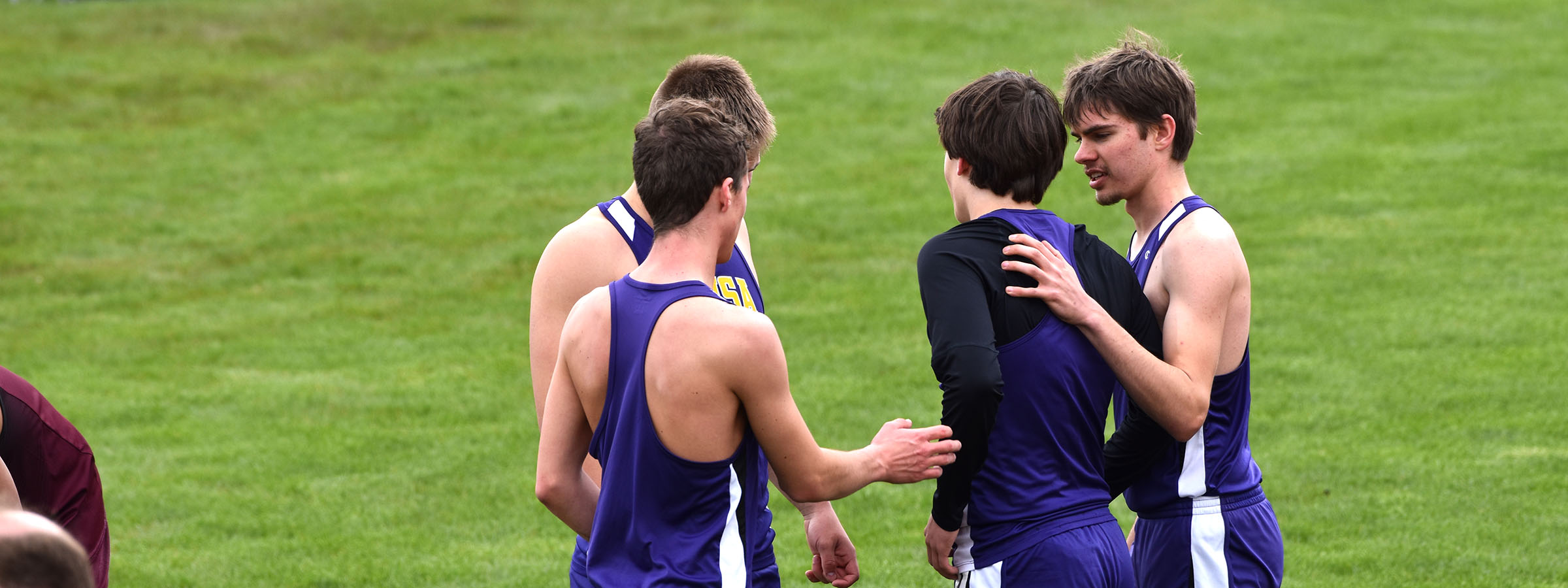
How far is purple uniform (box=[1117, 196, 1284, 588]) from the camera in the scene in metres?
3.80

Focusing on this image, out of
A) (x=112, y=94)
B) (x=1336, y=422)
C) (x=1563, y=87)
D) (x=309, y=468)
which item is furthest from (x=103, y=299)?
(x=1563, y=87)

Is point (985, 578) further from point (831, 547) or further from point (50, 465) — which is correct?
point (50, 465)

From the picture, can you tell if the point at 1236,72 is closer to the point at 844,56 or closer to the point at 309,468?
the point at 844,56

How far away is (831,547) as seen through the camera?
4.04 metres

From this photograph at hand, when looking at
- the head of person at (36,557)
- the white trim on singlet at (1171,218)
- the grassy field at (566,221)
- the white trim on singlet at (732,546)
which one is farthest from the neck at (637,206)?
the grassy field at (566,221)

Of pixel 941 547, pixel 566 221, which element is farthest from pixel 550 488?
pixel 566 221

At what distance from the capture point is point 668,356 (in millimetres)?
3045

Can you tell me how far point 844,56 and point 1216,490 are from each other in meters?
→ 16.9

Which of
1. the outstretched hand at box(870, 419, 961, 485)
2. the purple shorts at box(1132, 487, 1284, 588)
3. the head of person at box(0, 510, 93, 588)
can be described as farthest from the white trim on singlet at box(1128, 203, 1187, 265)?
the head of person at box(0, 510, 93, 588)

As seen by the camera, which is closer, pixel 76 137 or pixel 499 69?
pixel 76 137

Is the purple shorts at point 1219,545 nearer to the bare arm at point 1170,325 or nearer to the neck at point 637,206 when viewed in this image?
the bare arm at point 1170,325

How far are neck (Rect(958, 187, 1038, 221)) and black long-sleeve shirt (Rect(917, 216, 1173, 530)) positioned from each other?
0.07 m

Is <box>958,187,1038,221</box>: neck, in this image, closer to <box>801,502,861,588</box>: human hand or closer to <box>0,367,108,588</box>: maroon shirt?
<box>801,502,861,588</box>: human hand

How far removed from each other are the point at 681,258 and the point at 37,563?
148 cm
